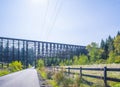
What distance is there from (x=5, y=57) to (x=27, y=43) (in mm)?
15524

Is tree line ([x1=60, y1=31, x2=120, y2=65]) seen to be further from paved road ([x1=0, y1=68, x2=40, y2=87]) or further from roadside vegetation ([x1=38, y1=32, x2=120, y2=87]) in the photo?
paved road ([x1=0, y1=68, x2=40, y2=87])

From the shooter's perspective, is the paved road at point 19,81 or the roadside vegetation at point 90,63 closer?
the roadside vegetation at point 90,63

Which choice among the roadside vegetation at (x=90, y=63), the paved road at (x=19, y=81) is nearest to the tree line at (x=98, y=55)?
the roadside vegetation at (x=90, y=63)

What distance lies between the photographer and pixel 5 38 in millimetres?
136500

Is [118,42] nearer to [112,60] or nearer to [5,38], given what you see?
[112,60]

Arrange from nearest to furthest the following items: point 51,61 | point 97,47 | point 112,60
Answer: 1. point 112,60
2. point 97,47
3. point 51,61

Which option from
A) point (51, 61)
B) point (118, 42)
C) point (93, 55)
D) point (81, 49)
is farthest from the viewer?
point (81, 49)

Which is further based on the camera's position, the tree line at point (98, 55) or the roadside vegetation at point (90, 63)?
the tree line at point (98, 55)

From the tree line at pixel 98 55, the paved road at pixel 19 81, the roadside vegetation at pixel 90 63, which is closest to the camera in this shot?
the roadside vegetation at pixel 90 63

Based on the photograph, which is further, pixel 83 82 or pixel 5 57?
pixel 5 57

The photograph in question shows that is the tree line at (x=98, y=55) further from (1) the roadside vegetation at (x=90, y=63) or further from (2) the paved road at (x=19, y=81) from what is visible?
(2) the paved road at (x=19, y=81)

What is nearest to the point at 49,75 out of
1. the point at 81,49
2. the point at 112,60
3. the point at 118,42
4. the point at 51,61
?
the point at 112,60

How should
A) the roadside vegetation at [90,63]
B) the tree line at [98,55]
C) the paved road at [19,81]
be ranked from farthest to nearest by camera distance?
the tree line at [98,55]
the paved road at [19,81]
the roadside vegetation at [90,63]

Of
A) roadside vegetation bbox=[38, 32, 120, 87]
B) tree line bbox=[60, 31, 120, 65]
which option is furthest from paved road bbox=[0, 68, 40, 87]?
tree line bbox=[60, 31, 120, 65]
